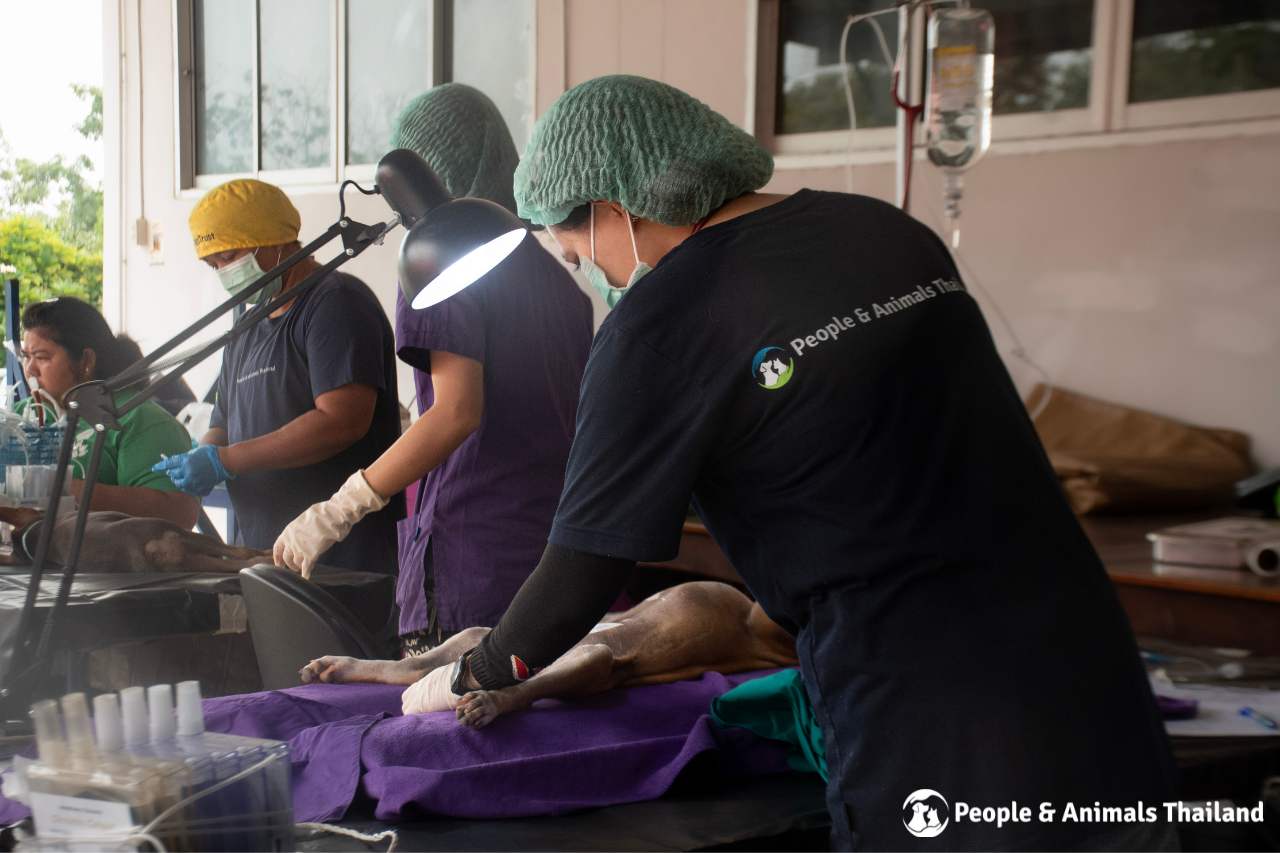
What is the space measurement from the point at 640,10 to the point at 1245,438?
264cm

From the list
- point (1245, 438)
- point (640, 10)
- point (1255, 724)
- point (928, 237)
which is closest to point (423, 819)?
point (928, 237)

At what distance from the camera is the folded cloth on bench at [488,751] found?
1.38 meters

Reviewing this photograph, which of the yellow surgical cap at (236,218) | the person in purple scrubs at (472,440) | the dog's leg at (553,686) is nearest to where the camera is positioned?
the dog's leg at (553,686)

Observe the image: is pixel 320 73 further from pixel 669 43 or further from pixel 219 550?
pixel 219 550

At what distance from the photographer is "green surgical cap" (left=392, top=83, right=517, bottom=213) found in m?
2.02

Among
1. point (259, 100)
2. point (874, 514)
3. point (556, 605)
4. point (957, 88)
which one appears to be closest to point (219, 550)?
point (556, 605)

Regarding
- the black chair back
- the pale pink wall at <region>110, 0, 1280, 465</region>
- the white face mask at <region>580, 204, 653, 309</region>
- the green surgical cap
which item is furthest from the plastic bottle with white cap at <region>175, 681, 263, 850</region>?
the pale pink wall at <region>110, 0, 1280, 465</region>

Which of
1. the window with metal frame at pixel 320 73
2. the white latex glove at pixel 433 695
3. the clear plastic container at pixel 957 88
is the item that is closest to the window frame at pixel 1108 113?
the clear plastic container at pixel 957 88

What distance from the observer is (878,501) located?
1122 millimetres

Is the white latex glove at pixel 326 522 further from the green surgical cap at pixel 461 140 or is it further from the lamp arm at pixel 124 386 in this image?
the green surgical cap at pixel 461 140

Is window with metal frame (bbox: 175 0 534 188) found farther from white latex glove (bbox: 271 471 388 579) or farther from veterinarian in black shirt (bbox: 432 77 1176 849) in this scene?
veterinarian in black shirt (bbox: 432 77 1176 849)

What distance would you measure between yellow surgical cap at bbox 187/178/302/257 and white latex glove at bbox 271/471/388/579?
2.89ft

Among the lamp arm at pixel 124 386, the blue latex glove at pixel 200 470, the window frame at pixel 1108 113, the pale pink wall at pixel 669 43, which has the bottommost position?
the blue latex glove at pixel 200 470

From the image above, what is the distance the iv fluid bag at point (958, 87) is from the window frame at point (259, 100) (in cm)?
300
